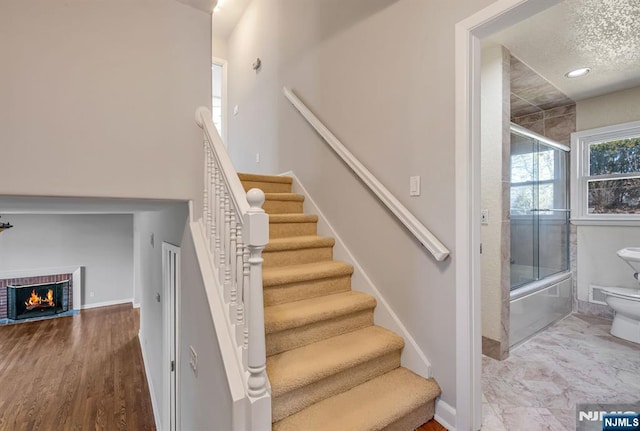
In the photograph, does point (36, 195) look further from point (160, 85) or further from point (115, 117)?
point (160, 85)

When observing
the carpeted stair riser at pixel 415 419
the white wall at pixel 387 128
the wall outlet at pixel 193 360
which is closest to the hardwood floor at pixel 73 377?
the wall outlet at pixel 193 360

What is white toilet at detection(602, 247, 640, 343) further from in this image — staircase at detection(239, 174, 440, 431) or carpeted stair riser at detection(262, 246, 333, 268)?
carpeted stair riser at detection(262, 246, 333, 268)

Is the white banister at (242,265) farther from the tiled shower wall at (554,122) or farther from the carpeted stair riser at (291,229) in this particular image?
the tiled shower wall at (554,122)

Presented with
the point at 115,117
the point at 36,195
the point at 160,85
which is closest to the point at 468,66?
the point at 160,85

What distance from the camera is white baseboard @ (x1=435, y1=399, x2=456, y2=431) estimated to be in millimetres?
1560

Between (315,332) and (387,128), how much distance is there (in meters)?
1.38

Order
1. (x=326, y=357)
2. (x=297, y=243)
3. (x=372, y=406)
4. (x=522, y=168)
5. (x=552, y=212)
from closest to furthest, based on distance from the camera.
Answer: (x=372, y=406)
(x=326, y=357)
(x=297, y=243)
(x=522, y=168)
(x=552, y=212)

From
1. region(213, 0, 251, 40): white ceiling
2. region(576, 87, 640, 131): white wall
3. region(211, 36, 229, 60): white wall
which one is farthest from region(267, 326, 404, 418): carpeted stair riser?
region(211, 36, 229, 60): white wall

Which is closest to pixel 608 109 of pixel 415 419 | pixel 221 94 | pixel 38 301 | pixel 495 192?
pixel 495 192

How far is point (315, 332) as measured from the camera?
176 cm

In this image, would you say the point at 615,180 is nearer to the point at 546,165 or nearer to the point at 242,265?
the point at 546,165

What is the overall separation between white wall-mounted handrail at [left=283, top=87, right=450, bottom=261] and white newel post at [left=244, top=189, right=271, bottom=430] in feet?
3.00

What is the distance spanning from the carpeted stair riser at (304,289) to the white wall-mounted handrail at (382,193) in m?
0.68

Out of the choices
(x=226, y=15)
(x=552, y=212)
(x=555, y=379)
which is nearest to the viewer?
(x=555, y=379)
